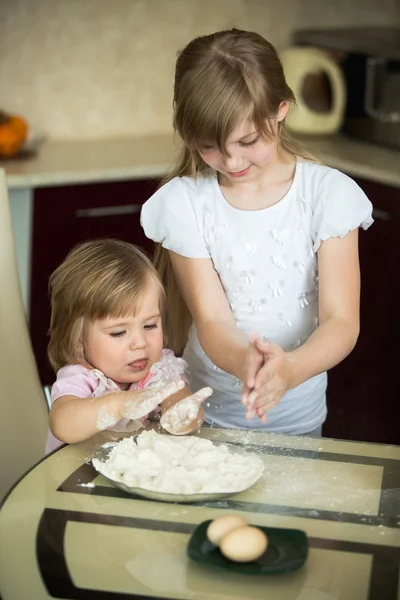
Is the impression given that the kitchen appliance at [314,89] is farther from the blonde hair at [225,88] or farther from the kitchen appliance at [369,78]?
the blonde hair at [225,88]

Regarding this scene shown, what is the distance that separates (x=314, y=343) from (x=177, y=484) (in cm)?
41

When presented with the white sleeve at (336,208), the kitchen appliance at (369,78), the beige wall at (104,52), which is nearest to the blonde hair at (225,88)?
the white sleeve at (336,208)

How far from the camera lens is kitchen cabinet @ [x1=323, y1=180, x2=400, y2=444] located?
2.91m

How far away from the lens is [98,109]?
11.2ft

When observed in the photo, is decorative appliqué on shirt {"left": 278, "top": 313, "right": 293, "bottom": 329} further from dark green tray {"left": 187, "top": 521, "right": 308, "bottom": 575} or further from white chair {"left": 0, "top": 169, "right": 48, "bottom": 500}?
dark green tray {"left": 187, "top": 521, "right": 308, "bottom": 575}

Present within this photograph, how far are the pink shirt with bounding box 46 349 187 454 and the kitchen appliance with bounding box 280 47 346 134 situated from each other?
5.65ft

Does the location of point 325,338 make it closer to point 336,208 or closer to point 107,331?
point 336,208

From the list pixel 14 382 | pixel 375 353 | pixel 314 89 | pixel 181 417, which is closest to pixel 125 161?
pixel 314 89

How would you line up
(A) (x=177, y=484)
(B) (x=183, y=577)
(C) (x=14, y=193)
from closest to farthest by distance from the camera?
(B) (x=183, y=577) < (A) (x=177, y=484) < (C) (x=14, y=193)

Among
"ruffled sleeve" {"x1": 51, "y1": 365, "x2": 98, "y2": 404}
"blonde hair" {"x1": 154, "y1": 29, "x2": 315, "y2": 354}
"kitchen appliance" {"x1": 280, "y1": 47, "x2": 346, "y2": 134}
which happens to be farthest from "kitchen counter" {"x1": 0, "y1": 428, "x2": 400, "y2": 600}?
"kitchen appliance" {"x1": 280, "y1": 47, "x2": 346, "y2": 134}

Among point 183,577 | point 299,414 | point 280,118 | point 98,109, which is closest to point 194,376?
point 299,414

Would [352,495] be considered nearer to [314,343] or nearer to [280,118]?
[314,343]

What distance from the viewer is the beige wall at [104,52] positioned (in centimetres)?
327

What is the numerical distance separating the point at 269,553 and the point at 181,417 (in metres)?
0.41
